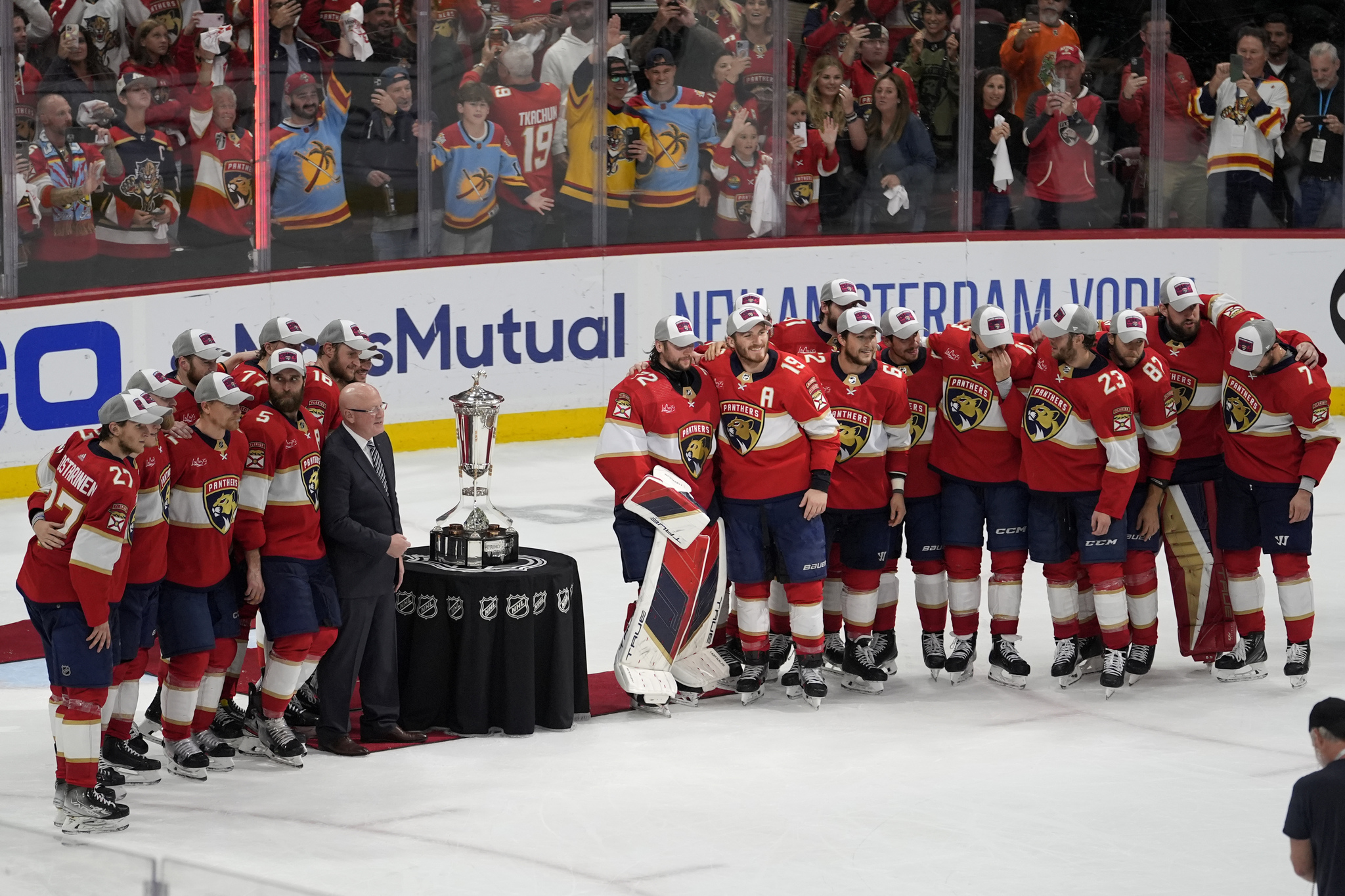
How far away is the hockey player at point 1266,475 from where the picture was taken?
24.2ft

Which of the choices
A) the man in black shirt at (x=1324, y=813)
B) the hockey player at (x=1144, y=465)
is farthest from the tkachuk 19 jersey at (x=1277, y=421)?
the man in black shirt at (x=1324, y=813)

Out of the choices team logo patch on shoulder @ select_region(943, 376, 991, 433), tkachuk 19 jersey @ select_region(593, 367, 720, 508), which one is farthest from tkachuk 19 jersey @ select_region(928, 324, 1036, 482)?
tkachuk 19 jersey @ select_region(593, 367, 720, 508)

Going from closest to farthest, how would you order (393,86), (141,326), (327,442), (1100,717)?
1. (327,442)
2. (1100,717)
3. (141,326)
4. (393,86)

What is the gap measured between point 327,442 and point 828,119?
7966 millimetres

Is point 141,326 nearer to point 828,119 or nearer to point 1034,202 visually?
point 828,119

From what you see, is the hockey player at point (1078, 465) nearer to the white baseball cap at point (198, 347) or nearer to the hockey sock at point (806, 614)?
the hockey sock at point (806, 614)

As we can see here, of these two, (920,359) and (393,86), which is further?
(393,86)

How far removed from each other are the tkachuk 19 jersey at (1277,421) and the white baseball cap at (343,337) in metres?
3.27

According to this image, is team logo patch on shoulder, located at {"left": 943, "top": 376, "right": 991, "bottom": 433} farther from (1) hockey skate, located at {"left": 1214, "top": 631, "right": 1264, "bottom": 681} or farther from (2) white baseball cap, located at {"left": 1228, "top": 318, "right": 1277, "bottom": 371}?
(1) hockey skate, located at {"left": 1214, "top": 631, "right": 1264, "bottom": 681}

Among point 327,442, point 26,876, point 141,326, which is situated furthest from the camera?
point 141,326

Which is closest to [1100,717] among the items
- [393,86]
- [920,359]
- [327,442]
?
[920,359]

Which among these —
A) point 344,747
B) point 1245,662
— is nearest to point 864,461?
point 1245,662

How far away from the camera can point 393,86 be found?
12.2 metres

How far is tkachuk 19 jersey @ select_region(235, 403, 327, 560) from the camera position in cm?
626
